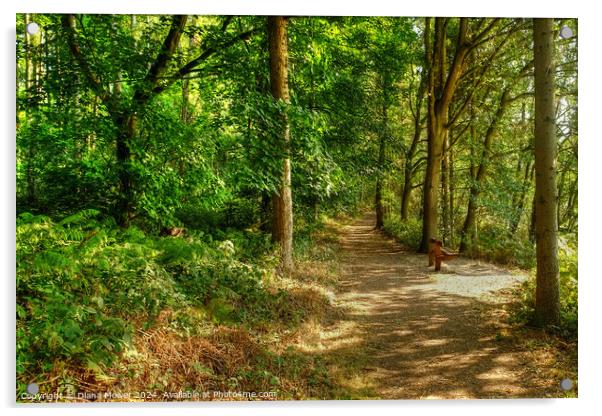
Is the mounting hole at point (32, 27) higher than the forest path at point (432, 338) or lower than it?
higher

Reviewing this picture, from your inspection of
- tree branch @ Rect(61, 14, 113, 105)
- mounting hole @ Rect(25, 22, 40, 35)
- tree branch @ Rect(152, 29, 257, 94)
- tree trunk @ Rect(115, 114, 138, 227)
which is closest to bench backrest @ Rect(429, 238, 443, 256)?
tree branch @ Rect(152, 29, 257, 94)

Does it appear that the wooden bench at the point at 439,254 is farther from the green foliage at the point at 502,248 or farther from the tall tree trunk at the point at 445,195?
the tall tree trunk at the point at 445,195

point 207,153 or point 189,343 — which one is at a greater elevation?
point 207,153

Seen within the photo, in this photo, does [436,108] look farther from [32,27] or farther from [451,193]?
[32,27]

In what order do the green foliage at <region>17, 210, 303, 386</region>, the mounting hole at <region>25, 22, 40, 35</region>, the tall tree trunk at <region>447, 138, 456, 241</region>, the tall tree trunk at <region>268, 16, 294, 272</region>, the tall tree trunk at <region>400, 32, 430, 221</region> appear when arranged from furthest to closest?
1. the tall tree trunk at <region>447, 138, 456, 241</region>
2. the tall tree trunk at <region>400, 32, 430, 221</region>
3. the tall tree trunk at <region>268, 16, 294, 272</region>
4. the mounting hole at <region>25, 22, 40, 35</region>
5. the green foliage at <region>17, 210, 303, 386</region>

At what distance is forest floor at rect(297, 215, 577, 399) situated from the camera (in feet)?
12.1

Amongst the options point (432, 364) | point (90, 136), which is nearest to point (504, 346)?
point (432, 364)

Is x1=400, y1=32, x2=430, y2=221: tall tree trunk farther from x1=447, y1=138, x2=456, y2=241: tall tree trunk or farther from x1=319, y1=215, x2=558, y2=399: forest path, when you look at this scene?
x1=319, y1=215, x2=558, y2=399: forest path

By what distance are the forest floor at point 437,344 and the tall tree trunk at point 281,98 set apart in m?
1.23

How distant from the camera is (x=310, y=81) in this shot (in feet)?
24.8

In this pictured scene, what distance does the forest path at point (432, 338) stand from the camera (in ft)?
12.1

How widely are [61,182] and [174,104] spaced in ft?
6.50

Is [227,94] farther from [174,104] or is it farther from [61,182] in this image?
[61,182]

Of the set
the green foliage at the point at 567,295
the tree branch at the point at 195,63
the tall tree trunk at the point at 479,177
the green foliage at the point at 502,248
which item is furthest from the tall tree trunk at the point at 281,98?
the tall tree trunk at the point at 479,177
